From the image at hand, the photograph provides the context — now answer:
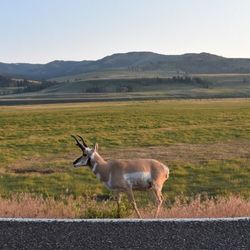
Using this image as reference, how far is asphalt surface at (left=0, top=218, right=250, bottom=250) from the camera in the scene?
22.1 ft

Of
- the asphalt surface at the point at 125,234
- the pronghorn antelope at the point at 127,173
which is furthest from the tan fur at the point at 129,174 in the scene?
the asphalt surface at the point at 125,234

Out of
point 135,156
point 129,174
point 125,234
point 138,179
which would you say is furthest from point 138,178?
point 135,156

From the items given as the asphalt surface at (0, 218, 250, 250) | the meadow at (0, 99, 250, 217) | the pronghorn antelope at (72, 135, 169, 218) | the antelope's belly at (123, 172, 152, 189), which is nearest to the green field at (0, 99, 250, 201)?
the meadow at (0, 99, 250, 217)

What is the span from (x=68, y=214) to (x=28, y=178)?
563 inches

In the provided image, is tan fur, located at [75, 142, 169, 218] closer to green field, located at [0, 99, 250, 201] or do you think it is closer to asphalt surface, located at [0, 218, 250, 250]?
asphalt surface, located at [0, 218, 250, 250]

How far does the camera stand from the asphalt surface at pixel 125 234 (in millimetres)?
6729

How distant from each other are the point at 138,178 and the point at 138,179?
0.02 metres

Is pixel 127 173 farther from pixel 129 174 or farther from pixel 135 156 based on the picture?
pixel 135 156

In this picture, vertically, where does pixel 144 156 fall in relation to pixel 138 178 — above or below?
below

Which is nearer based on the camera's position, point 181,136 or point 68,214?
point 68,214

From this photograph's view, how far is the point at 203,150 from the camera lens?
3409 cm

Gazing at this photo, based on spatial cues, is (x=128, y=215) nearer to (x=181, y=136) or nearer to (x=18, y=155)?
(x=18, y=155)

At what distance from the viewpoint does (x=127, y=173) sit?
36.4ft

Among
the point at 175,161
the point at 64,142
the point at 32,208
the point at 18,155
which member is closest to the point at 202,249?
the point at 32,208
